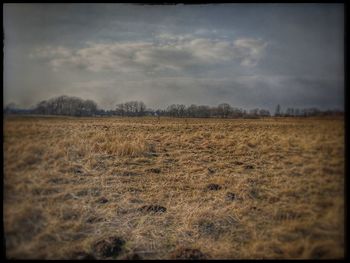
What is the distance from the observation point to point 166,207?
5008 mm

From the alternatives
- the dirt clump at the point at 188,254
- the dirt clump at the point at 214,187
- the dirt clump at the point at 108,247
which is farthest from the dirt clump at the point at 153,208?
the dirt clump at the point at 214,187

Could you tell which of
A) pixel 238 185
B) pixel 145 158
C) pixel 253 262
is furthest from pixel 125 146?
pixel 253 262

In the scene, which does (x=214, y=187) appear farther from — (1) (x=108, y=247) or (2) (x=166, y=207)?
(1) (x=108, y=247)

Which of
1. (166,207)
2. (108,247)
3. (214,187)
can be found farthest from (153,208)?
(214,187)

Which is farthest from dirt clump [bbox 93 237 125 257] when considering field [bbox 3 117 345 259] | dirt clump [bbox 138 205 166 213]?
dirt clump [bbox 138 205 166 213]

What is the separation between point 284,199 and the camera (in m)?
4.05

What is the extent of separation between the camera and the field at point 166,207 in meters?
3.19

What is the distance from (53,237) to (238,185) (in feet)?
11.1

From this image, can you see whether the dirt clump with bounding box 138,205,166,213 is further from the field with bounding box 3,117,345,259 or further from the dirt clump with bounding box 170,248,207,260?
the dirt clump with bounding box 170,248,207,260

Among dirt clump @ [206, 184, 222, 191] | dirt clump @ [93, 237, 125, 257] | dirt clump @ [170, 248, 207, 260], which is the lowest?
dirt clump @ [170, 248, 207, 260]

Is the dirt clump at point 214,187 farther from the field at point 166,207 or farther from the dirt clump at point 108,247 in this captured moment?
the dirt clump at point 108,247

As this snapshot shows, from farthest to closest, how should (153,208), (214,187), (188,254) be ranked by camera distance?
(214,187) → (153,208) → (188,254)

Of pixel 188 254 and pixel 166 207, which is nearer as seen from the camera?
pixel 188 254

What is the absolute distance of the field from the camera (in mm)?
3189
